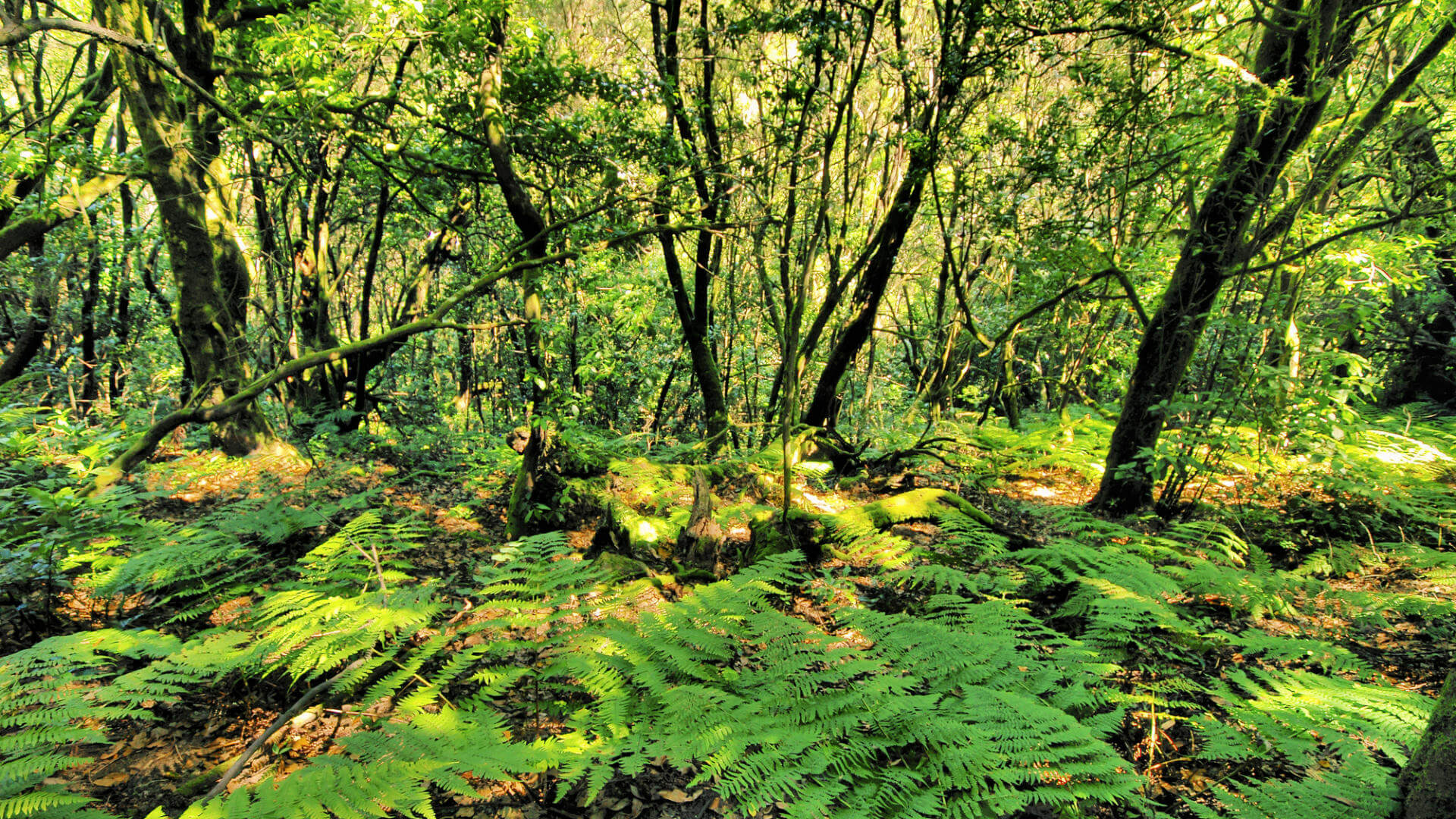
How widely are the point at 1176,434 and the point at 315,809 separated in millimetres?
6423

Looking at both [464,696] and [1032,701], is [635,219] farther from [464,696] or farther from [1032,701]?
[1032,701]

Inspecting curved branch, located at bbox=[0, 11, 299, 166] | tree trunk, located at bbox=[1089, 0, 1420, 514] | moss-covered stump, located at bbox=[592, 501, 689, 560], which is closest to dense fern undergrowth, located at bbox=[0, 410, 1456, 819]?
moss-covered stump, located at bbox=[592, 501, 689, 560]

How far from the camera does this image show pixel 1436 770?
1.44 m

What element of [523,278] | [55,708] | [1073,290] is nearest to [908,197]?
[1073,290]

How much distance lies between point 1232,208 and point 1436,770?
5.03 metres

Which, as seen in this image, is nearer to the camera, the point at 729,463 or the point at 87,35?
the point at 87,35

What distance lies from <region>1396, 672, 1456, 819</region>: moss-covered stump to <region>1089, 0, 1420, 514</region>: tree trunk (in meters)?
3.65

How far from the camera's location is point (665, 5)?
6559mm

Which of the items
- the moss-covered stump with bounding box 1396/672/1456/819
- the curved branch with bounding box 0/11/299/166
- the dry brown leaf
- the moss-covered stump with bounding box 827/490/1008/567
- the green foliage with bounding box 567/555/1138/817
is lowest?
the dry brown leaf

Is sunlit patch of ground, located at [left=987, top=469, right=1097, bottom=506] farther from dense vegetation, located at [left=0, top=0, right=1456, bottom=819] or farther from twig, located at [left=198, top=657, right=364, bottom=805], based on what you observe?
twig, located at [left=198, top=657, right=364, bottom=805]

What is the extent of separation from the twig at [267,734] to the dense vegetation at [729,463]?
3 cm

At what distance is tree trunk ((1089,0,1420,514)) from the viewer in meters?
4.16

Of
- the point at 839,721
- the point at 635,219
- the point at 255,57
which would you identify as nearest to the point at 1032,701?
the point at 839,721

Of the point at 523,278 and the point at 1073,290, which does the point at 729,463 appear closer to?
the point at 523,278
